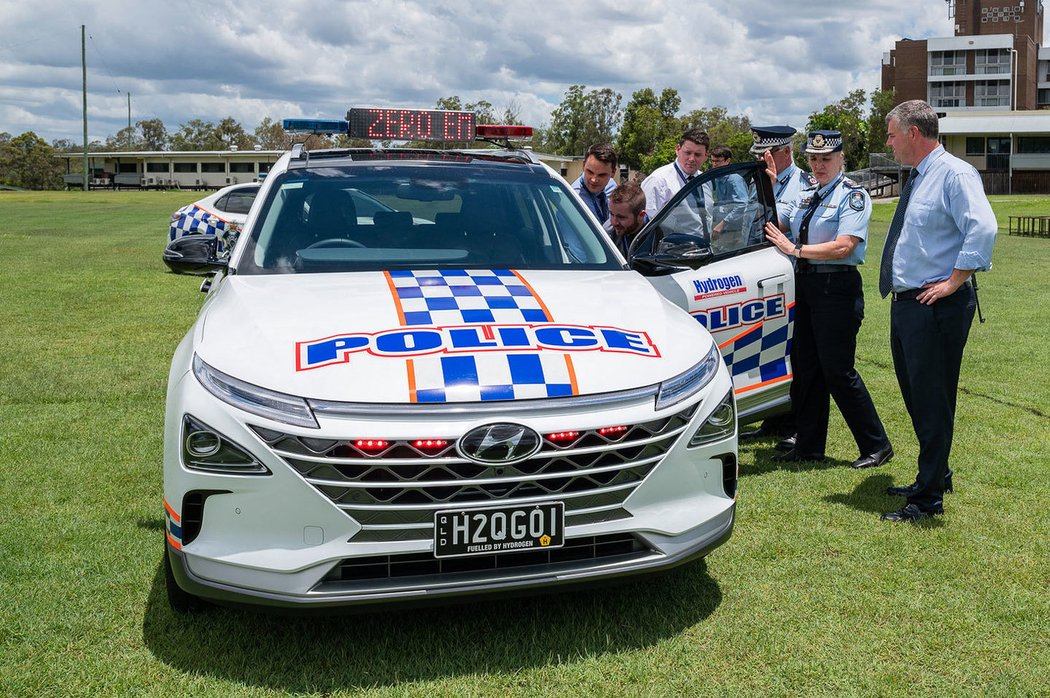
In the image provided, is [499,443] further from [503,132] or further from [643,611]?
[503,132]

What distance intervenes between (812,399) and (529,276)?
7.51 ft

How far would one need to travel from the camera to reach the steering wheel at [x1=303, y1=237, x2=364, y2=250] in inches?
171

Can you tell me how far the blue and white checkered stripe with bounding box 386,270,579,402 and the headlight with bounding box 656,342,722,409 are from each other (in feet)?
1.02

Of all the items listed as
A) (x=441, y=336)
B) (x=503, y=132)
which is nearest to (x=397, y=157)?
(x=503, y=132)

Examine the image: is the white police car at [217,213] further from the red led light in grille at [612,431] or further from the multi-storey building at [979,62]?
the multi-storey building at [979,62]

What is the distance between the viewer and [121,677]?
3.18 meters

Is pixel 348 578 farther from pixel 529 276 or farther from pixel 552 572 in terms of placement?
pixel 529 276

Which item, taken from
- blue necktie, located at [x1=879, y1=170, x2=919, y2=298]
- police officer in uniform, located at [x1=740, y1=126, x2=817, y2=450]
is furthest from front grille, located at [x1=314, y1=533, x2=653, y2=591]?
police officer in uniform, located at [x1=740, y1=126, x2=817, y2=450]

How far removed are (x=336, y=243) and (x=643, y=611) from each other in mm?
1969

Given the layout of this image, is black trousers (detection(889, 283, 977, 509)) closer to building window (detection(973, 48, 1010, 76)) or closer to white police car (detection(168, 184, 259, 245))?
white police car (detection(168, 184, 259, 245))

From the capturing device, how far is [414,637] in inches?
136

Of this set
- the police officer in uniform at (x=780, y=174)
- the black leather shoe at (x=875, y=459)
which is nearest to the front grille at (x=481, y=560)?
the black leather shoe at (x=875, y=459)

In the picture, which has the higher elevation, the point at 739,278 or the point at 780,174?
the point at 780,174

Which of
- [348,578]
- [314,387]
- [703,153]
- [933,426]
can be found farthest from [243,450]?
[703,153]
